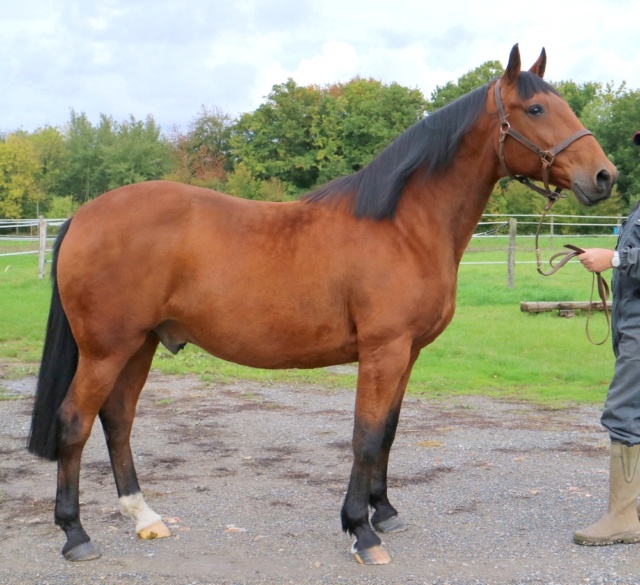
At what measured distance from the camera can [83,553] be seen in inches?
149

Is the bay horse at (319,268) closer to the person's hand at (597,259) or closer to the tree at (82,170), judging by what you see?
the person's hand at (597,259)

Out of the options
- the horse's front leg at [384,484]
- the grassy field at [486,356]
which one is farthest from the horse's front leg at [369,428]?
the grassy field at [486,356]

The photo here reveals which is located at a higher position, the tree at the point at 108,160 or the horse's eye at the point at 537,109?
the tree at the point at 108,160

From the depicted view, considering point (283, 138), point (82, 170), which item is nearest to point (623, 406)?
point (283, 138)

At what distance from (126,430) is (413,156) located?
93.2 inches

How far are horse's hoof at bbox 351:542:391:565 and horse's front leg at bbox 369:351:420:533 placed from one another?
0.44 metres

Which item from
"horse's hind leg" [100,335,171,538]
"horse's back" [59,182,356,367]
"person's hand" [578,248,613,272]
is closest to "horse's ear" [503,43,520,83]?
"person's hand" [578,248,613,272]

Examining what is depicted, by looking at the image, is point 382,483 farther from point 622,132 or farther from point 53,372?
point 622,132

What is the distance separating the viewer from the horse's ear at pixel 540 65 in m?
3.93

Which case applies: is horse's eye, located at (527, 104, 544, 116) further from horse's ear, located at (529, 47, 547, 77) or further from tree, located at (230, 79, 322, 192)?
tree, located at (230, 79, 322, 192)

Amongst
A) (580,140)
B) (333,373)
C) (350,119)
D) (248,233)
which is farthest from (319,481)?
(350,119)

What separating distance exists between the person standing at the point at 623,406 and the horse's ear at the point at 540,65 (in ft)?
3.23

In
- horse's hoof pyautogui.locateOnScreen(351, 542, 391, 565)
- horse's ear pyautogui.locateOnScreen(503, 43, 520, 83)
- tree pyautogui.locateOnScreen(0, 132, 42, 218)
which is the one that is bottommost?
horse's hoof pyautogui.locateOnScreen(351, 542, 391, 565)

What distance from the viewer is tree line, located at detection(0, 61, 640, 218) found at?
122 feet
